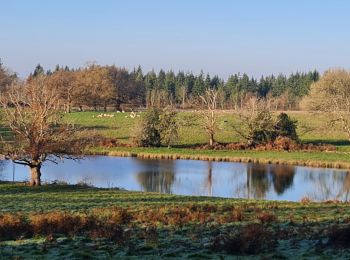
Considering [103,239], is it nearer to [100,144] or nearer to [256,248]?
[256,248]

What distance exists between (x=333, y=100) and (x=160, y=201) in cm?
4883

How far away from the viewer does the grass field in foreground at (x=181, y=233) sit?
41.9 ft

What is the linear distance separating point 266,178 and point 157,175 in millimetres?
9100

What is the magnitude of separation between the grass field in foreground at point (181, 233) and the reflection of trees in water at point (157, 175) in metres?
Result: 15.5

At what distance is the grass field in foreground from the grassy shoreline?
30.5m

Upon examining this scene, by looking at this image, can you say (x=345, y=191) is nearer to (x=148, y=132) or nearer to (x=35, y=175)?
(x=35, y=175)

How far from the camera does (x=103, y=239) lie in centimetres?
1466

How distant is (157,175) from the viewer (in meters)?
45.2

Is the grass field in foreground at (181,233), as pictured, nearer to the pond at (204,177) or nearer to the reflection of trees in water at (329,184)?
the reflection of trees in water at (329,184)

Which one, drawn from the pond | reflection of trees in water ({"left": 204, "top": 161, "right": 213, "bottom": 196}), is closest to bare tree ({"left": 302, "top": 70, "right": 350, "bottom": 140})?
the pond

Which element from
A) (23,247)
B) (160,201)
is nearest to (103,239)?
(23,247)

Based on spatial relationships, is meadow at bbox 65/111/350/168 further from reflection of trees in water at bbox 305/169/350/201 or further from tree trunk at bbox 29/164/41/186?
tree trunk at bbox 29/164/41/186

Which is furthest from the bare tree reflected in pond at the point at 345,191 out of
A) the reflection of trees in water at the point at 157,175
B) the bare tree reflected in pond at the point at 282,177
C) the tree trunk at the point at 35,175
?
the tree trunk at the point at 35,175

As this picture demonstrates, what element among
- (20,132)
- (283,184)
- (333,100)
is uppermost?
(333,100)
